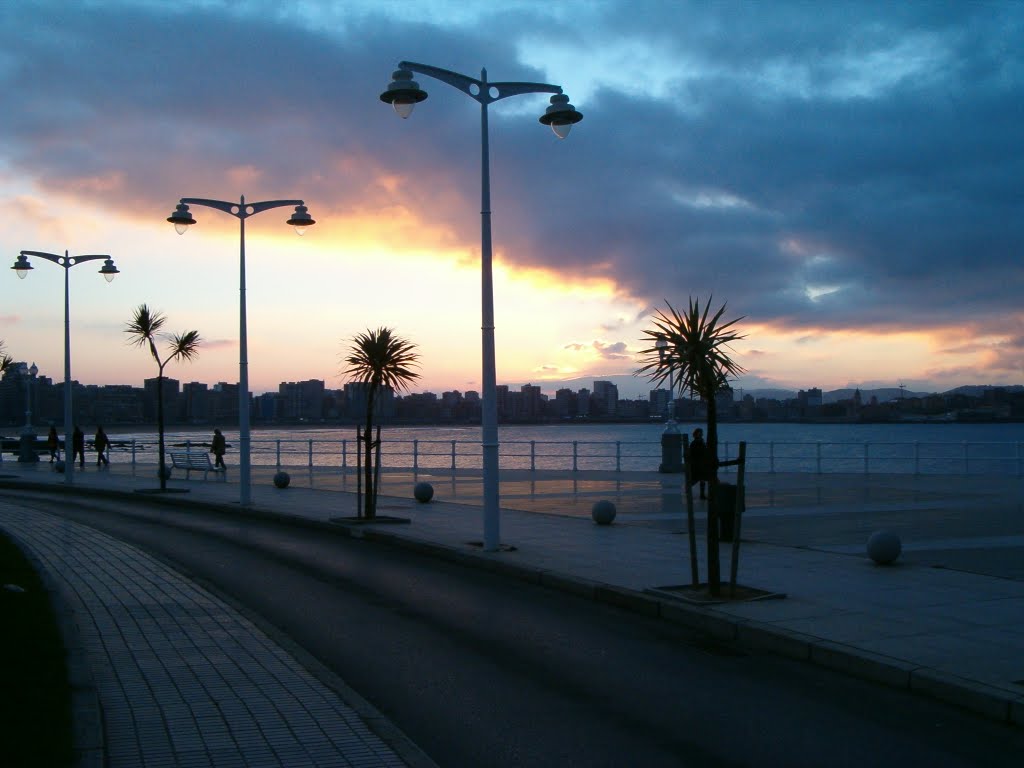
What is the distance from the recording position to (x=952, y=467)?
74.8 meters

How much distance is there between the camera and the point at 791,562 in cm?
1240

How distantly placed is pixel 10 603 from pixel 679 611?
250 inches

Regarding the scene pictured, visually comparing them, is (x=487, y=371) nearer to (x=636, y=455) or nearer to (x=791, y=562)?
(x=791, y=562)

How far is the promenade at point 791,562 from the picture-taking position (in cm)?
751

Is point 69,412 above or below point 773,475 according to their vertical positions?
above

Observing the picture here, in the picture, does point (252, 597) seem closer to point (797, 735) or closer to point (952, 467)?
point (797, 735)

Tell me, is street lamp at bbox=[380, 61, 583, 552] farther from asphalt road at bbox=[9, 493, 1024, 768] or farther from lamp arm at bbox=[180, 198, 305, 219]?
lamp arm at bbox=[180, 198, 305, 219]

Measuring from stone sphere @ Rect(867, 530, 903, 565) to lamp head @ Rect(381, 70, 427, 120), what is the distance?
8.63 metres

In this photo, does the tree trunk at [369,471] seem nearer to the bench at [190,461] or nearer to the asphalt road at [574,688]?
the asphalt road at [574,688]

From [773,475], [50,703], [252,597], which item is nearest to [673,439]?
[773,475]

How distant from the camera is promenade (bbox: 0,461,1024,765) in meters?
7.51

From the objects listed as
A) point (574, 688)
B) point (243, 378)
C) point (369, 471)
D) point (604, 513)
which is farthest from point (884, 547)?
point (243, 378)

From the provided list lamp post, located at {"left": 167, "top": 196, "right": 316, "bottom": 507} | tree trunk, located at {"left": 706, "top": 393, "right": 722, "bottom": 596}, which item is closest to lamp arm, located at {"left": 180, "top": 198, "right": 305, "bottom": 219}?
lamp post, located at {"left": 167, "top": 196, "right": 316, "bottom": 507}

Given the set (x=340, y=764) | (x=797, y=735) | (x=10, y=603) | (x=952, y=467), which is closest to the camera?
(x=340, y=764)
